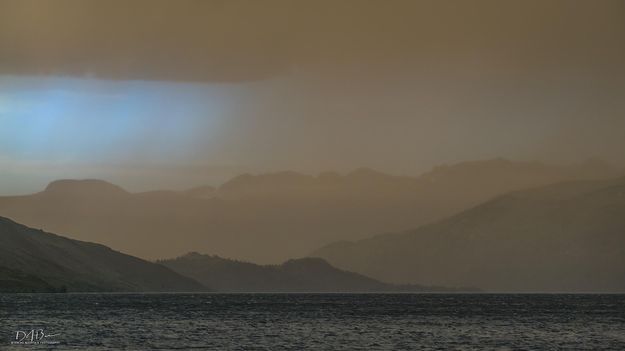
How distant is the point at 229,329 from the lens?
15775cm

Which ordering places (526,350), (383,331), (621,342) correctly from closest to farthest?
(526,350), (621,342), (383,331)

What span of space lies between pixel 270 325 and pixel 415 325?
2765 centimetres

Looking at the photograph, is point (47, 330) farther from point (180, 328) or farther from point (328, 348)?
point (328, 348)

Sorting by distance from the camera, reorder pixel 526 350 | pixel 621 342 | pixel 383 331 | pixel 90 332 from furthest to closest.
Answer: pixel 383 331, pixel 90 332, pixel 621 342, pixel 526 350

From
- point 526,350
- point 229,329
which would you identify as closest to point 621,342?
point 526,350

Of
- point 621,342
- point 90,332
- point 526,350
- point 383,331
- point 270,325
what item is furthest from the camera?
point 270,325

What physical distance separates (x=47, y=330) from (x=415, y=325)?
6829 centimetres

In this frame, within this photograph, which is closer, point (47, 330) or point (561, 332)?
point (47, 330)

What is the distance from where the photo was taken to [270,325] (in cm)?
17262

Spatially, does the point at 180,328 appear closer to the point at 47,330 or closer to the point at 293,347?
the point at 47,330

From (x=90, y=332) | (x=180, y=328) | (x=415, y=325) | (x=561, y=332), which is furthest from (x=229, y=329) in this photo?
(x=561, y=332)
